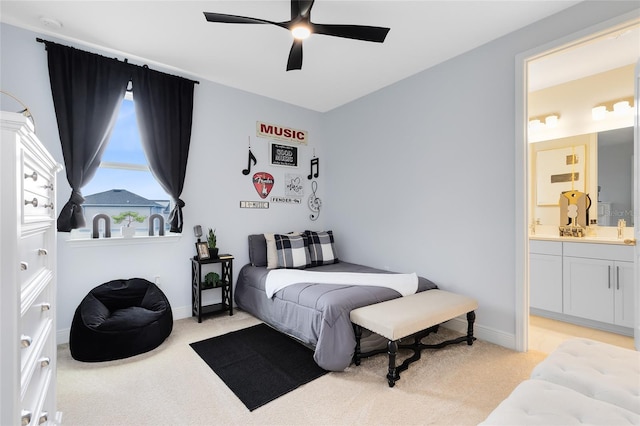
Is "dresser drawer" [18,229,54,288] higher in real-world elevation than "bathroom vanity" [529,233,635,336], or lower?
higher

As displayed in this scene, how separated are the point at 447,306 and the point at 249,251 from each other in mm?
2425

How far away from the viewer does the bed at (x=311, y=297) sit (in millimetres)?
2322

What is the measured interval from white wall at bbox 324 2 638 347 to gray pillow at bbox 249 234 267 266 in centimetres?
127

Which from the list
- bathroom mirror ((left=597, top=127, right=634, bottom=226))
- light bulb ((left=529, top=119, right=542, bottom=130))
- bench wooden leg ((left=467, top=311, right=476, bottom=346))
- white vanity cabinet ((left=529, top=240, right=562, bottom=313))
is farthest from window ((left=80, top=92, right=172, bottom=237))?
bathroom mirror ((left=597, top=127, right=634, bottom=226))

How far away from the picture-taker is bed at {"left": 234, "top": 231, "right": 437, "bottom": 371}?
2322 millimetres

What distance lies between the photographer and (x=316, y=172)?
15.3 ft

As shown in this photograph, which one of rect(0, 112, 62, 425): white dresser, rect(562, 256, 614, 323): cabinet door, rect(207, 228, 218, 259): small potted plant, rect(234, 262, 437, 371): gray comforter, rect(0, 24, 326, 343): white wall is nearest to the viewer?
rect(0, 112, 62, 425): white dresser

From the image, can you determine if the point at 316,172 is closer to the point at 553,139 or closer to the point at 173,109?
the point at 173,109

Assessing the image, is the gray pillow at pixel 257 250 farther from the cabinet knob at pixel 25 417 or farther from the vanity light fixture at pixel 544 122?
the vanity light fixture at pixel 544 122

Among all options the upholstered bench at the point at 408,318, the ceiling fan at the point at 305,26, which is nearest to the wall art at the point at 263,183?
the ceiling fan at the point at 305,26

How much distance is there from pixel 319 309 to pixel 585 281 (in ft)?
9.19

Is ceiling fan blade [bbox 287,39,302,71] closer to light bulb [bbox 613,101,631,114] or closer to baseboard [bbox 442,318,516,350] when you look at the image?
baseboard [bbox 442,318,516,350]

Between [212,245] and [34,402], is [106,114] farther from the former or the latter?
[34,402]

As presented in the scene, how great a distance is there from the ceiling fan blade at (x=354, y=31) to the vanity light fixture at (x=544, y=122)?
2.84 meters
